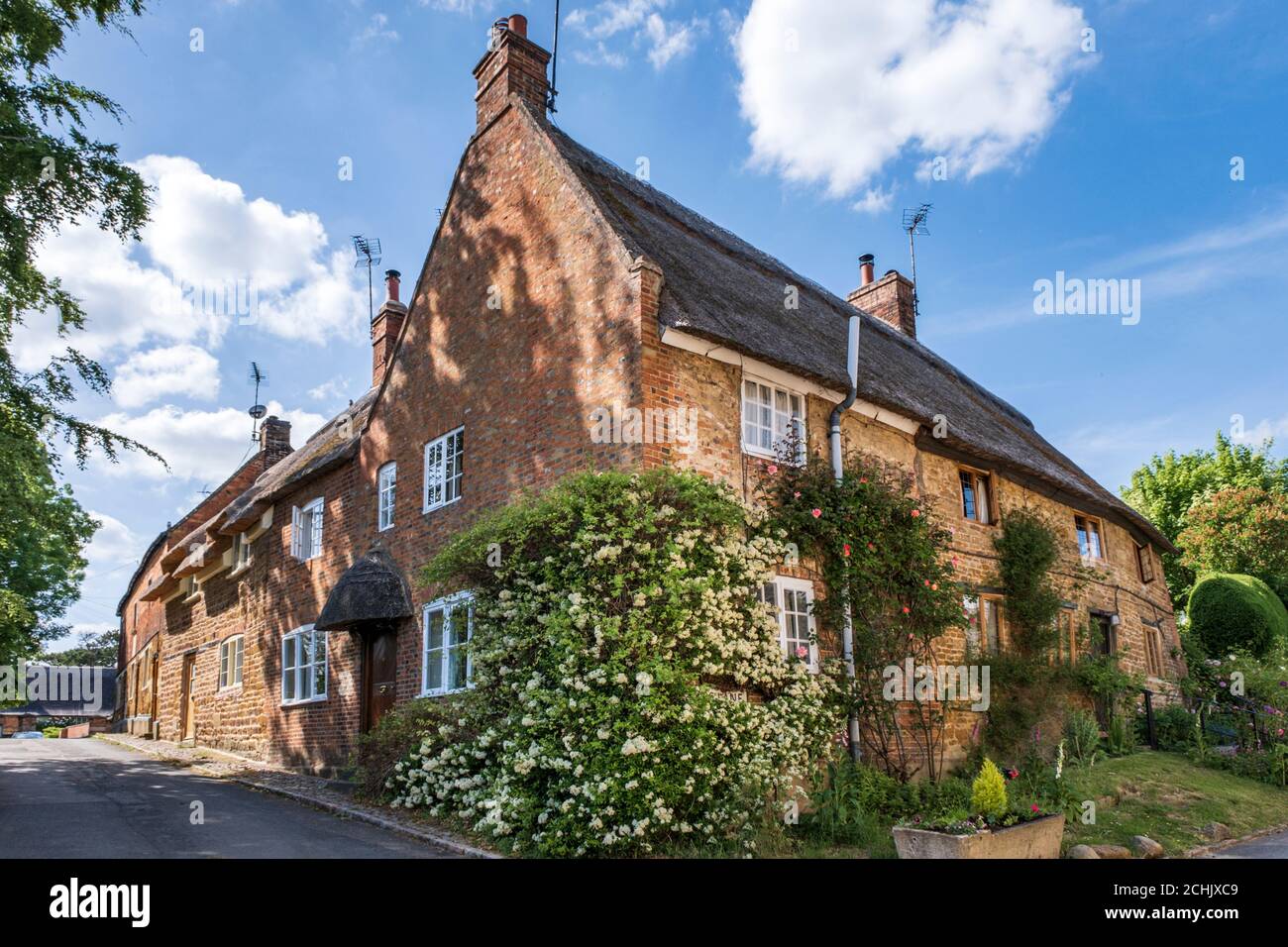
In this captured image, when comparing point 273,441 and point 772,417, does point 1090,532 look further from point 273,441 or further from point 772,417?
point 273,441

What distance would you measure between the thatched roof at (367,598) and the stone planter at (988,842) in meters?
8.83

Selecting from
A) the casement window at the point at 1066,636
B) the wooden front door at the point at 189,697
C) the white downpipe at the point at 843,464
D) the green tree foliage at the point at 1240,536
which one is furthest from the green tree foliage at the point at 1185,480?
the wooden front door at the point at 189,697

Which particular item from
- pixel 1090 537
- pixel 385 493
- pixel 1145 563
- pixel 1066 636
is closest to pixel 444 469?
pixel 385 493

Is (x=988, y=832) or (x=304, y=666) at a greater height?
(x=304, y=666)

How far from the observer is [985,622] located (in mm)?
14875

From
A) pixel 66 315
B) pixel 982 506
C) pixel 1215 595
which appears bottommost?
pixel 1215 595

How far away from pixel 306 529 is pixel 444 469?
570 centimetres

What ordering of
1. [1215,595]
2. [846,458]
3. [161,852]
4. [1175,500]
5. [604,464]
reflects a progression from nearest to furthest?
1. [161,852]
2. [604,464]
3. [846,458]
4. [1215,595]
5. [1175,500]

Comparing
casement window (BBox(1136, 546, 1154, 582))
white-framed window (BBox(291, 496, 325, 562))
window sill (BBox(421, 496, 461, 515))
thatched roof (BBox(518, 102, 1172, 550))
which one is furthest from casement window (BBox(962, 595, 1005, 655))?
white-framed window (BBox(291, 496, 325, 562))

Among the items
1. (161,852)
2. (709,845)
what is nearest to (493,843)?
(709,845)

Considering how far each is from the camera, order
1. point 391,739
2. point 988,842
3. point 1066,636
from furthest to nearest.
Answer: point 1066,636, point 391,739, point 988,842

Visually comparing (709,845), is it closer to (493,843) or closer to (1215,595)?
(493,843)
